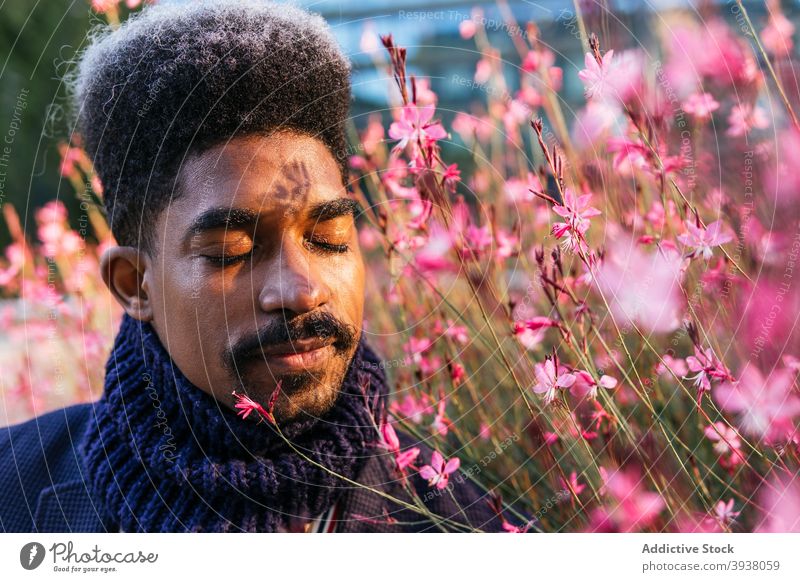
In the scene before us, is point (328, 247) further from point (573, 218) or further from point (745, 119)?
point (745, 119)

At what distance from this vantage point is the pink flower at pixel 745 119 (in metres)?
0.68

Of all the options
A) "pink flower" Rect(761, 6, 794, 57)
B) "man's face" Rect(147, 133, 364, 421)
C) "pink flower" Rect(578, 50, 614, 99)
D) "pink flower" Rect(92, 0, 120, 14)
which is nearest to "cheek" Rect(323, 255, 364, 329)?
"man's face" Rect(147, 133, 364, 421)

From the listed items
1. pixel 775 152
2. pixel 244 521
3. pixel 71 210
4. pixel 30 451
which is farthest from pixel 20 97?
pixel 775 152

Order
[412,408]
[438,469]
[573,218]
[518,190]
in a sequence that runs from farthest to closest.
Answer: [518,190]
[412,408]
[438,469]
[573,218]

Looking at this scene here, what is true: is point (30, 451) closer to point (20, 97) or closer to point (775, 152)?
point (20, 97)

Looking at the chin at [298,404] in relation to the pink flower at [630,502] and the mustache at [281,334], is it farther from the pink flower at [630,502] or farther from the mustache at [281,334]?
the pink flower at [630,502]

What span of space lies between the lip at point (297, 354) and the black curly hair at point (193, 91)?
12 cm

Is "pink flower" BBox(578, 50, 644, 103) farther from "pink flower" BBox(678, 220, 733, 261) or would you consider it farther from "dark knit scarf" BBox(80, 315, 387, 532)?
"dark knit scarf" BBox(80, 315, 387, 532)

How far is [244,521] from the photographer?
0.58 metres

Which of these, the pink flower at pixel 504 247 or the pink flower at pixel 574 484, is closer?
the pink flower at pixel 574 484

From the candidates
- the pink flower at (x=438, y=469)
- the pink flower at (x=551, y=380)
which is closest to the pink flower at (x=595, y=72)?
the pink flower at (x=551, y=380)

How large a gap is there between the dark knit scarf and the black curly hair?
0.11 meters

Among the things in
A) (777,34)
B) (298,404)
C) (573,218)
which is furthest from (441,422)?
(777,34)

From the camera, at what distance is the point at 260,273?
55cm
